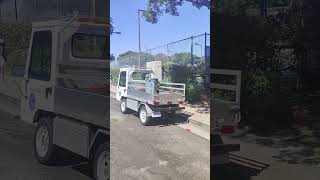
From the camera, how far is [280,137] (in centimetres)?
314

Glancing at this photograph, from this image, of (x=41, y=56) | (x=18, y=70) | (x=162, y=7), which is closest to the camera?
(x=162, y=7)

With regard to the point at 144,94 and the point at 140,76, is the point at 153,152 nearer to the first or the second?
the point at 144,94

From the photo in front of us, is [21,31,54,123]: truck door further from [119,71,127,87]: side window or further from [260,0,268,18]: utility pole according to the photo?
[260,0,268,18]: utility pole

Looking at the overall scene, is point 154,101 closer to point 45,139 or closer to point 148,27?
point 148,27

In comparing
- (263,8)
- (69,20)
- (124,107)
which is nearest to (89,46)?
(69,20)

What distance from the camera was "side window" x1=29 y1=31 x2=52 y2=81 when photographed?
367 centimetres

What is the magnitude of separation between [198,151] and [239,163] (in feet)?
0.94

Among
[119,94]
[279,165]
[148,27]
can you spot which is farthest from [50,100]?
[279,165]

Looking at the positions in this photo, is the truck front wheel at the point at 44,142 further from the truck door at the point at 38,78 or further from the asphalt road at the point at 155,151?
the asphalt road at the point at 155,151

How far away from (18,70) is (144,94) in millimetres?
1197

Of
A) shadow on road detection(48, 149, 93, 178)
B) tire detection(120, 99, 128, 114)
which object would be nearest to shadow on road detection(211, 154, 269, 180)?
tire detection(120, 99, 128, 114)

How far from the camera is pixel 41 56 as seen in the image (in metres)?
3.74

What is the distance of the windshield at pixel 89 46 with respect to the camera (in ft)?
10.8

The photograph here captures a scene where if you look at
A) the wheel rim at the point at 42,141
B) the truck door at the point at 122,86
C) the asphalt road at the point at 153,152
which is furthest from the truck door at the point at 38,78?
the truck door at the point at 122,86
